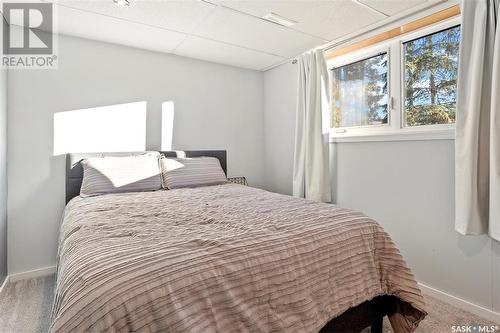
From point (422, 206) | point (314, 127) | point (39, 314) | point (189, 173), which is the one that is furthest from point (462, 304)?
point (39, 314)

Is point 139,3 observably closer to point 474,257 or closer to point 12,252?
point 12,252

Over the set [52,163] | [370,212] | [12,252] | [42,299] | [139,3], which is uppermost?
[139,3]

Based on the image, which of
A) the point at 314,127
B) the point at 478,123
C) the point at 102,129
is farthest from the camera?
the point at 314,127

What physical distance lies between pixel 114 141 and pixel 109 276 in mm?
2218

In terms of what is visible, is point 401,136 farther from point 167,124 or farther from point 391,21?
point 167,124

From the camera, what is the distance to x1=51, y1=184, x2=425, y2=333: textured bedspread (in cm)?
81

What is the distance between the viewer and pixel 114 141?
109 inches

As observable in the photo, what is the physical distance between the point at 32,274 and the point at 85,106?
155 centimetres

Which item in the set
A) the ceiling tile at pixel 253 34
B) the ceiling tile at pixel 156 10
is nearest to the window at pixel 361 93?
the ceiling tile at pixel 253 34

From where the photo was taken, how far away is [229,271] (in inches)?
38.4

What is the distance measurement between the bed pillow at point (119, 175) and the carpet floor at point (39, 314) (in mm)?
807

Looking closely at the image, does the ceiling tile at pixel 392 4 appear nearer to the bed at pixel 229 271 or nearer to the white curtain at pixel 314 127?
the white curtain at pixel 314 127

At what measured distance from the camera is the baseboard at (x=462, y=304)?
5.81 feet

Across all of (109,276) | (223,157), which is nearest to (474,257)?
(109,276)
